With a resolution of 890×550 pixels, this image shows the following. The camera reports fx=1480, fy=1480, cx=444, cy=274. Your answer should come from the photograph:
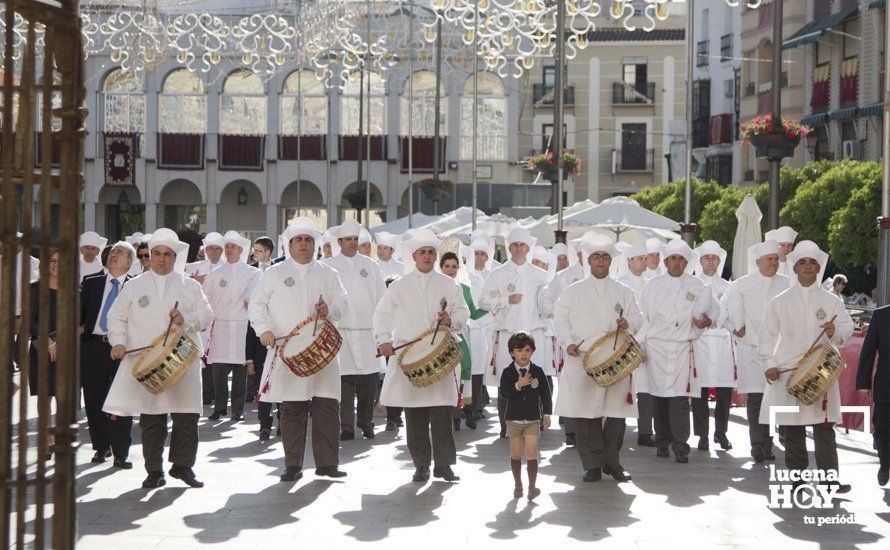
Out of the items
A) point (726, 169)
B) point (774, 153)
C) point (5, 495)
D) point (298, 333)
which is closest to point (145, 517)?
point (298, 333)

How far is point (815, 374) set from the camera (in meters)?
10.6

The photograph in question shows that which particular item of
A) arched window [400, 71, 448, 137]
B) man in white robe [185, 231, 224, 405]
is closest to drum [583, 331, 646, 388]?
man in white robe [185, 231, 224, 405]

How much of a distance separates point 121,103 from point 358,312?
144 ft

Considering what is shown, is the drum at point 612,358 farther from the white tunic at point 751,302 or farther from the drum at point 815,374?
the white tunic at point 751,302

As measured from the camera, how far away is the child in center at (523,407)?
10.7 meters

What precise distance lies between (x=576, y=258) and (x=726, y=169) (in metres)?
47.4

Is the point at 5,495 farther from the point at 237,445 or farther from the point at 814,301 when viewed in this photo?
the point at 237,445

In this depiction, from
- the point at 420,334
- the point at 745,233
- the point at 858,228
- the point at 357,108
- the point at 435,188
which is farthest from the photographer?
the point at 357,108

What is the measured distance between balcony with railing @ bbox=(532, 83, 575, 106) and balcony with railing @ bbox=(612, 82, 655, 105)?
1873mm

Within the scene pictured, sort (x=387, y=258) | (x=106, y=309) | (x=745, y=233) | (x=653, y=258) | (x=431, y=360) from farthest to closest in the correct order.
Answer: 1. (x=745, y=233)
2. (x=387, y=258)
3. (x=653, y=258)
4. (x=106, y=309)
5. (x=431, y=360)

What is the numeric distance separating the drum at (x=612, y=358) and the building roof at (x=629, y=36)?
52791mm

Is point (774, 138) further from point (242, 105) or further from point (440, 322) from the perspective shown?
point (242, 105)

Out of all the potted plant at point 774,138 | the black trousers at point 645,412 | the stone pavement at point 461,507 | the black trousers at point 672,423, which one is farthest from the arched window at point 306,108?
the black trousers at point 672,423

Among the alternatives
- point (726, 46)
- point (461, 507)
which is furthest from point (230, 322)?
point (726, 46)
